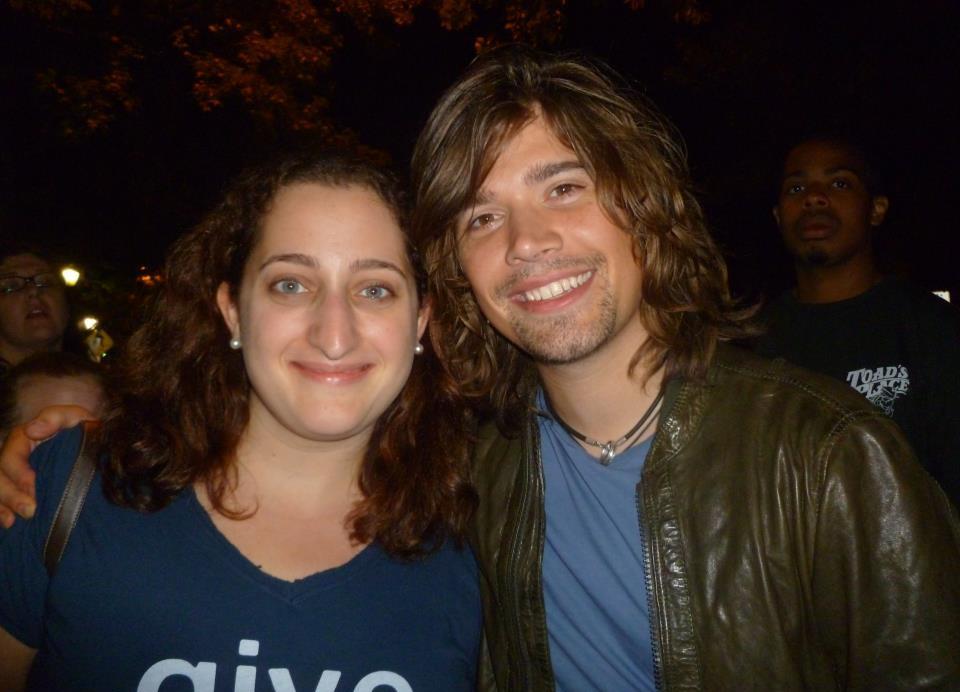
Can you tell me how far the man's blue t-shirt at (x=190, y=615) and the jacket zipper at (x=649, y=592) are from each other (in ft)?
2.10

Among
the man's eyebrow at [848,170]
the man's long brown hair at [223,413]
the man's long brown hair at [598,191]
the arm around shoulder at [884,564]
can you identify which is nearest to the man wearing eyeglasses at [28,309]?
the man's long brown hair at [223,413]

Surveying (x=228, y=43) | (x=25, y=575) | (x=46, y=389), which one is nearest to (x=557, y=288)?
(x=25, y=575)

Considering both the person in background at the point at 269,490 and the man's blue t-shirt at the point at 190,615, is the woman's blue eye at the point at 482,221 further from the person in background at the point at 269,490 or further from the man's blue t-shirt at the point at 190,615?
the man's blue t-shirt at the point at 190,615

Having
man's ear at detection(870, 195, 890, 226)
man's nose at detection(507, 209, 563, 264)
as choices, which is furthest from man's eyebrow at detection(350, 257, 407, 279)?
man's ear at detection(870, 195, 890, 226)

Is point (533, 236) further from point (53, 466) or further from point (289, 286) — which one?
point (53, 466)

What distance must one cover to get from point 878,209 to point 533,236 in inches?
129

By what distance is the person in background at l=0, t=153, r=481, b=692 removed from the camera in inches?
85.0

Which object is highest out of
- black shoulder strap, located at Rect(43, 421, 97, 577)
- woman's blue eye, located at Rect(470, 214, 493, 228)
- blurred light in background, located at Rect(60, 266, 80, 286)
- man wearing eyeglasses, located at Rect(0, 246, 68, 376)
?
blurred light in background, located at Rect(60, 266, 80, 286)

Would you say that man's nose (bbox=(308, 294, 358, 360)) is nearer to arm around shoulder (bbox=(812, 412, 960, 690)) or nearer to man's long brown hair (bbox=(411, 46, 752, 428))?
man's long brown hair (bbox=(411, 46, 752, 428))

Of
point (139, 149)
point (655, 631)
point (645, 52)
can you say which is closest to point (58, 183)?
point (139, 149)

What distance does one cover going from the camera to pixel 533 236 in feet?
8.82

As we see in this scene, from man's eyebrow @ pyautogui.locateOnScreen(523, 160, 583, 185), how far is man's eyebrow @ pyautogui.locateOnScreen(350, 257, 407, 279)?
655 mm

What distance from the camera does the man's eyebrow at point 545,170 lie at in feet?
9.18

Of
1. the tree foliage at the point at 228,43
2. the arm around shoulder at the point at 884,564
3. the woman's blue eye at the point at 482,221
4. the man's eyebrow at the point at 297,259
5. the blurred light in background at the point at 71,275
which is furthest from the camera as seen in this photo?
the blurred light in background at the point at 71,275
